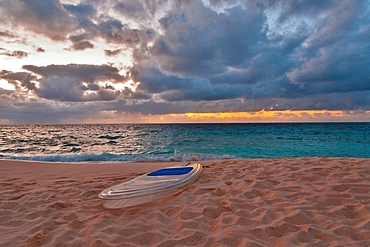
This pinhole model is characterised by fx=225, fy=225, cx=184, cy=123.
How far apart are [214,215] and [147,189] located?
143 cm

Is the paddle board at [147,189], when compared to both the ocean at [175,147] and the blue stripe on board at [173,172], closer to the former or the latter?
the blue stripe on board at [173,172]

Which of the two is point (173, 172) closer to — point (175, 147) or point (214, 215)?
point (214, 215)

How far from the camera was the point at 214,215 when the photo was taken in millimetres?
3293

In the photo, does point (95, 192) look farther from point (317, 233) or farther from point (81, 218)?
point (317, 233)

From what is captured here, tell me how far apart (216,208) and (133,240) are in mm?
1354

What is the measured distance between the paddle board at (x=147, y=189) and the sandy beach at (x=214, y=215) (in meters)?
0.16

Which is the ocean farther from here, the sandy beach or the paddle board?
the sandy beach

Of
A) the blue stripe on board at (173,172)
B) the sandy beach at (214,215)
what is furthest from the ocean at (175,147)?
the sandy beach at (214,215)

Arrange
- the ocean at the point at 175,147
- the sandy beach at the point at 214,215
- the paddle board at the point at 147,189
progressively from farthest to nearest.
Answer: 1. the ocean at the point at 175,147
2. the paddle board at the point at 147,189
3. the sandy beach at the point at 214,215

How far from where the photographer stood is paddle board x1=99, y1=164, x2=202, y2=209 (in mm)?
3857

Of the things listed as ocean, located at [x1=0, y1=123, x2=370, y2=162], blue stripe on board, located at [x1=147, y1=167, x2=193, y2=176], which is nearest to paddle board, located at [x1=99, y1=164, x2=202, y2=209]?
blue stripe on board, located at [x1=147, y1=167, x2=193, y2=176]

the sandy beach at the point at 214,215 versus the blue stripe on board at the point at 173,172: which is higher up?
the blue stripe on board at the point at 173,172

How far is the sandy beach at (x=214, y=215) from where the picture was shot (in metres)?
2.66

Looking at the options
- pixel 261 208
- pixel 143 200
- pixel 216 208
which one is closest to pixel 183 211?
pixel 216 208
